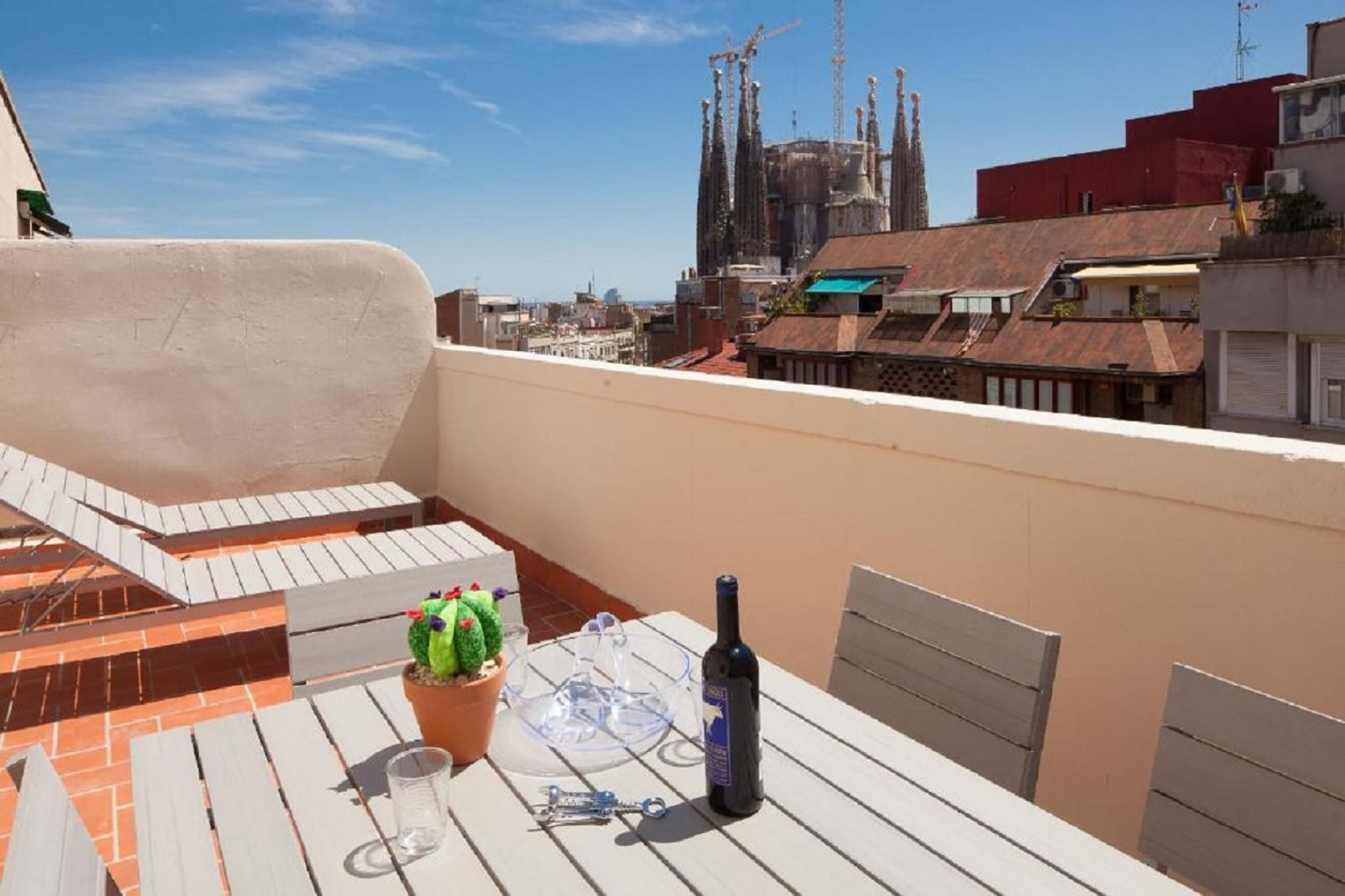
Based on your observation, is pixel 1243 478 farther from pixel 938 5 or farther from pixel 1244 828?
pixel 938 5

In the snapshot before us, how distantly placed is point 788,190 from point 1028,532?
87220mm

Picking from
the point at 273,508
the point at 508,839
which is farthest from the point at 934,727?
the point at 273,508

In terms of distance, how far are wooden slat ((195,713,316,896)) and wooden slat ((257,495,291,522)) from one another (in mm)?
3276

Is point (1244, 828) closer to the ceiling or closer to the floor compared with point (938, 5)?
closer to the floor

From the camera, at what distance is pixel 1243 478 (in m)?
1.94

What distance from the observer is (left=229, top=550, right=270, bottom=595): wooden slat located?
12.6ft

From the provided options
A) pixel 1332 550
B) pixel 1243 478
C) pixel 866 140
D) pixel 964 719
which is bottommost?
pixel 964 719

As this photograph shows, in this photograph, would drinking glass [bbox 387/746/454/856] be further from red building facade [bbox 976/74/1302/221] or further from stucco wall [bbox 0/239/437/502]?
red building facade [bbox 976/74/1302/221]

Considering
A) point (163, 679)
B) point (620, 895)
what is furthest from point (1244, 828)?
point (163, 679)

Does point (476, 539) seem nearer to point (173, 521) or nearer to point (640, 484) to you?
point (640, 484)

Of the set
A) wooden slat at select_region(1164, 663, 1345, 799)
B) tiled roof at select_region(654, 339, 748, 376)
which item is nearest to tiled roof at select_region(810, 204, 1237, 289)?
tiled roof at select_region(654, 339, 748, 376)

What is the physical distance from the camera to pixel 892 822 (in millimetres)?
1382

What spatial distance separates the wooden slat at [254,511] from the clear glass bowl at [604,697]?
334cm

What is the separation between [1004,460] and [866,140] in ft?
327
